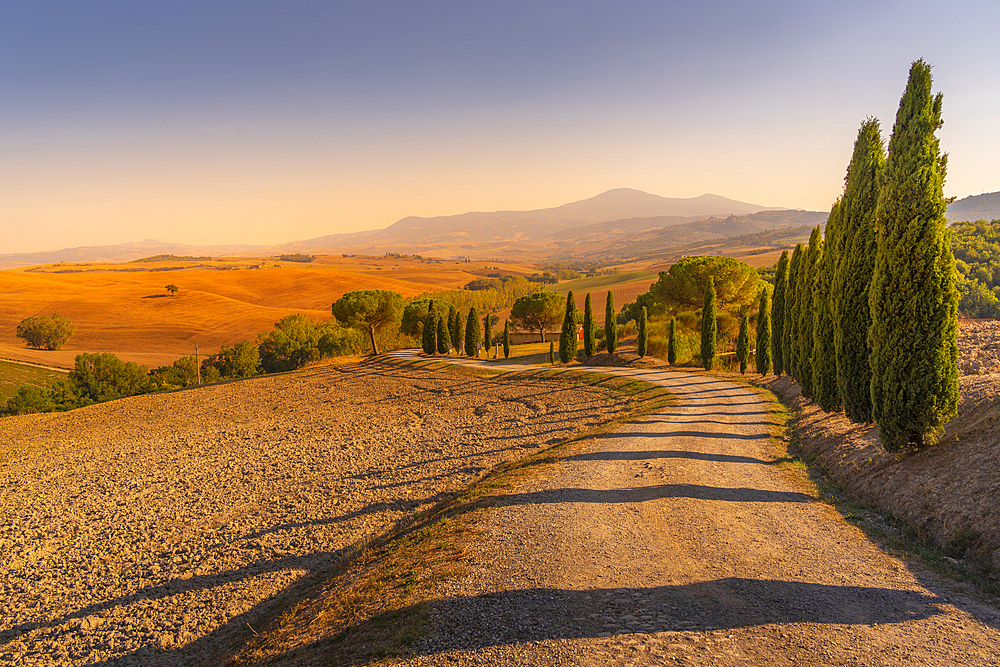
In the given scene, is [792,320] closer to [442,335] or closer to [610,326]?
[610,326]

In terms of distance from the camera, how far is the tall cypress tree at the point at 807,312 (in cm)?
1934

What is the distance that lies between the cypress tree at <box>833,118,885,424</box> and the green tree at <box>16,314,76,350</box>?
117m

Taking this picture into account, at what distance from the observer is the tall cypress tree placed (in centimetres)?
1934

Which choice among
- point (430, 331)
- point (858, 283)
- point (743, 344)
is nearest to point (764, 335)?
point (743, 344)

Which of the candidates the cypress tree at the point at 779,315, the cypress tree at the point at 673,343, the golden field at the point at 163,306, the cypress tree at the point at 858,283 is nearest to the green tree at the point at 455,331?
the cypress tree at the point at 673,343

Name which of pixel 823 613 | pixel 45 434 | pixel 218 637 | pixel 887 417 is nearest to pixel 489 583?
pixel 823 613

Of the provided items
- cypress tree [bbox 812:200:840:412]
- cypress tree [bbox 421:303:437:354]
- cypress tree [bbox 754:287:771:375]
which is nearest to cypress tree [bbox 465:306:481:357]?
cypress tree [bbox 421:303:437:354]

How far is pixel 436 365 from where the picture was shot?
4591 centimetres

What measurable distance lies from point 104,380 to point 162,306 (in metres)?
65.8

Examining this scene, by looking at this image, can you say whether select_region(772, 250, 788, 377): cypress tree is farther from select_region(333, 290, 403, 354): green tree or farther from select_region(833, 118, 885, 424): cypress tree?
select_region(333, 290, 403, 354): green tree

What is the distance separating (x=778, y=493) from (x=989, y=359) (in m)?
13.5

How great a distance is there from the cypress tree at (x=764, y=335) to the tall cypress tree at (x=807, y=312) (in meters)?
9.64

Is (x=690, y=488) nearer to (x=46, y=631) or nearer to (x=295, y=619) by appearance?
(x=295, y=619)

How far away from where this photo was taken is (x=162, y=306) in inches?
4274
